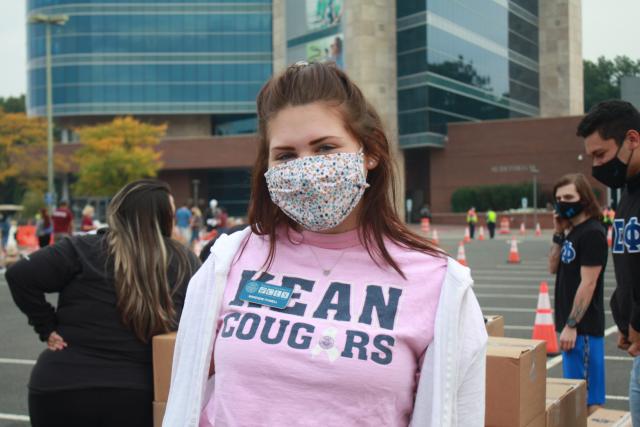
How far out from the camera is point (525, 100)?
74500 mm

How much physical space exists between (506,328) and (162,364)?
25.0 ft

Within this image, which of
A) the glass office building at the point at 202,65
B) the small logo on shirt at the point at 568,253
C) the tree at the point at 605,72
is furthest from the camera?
the tree at the point at 605,72

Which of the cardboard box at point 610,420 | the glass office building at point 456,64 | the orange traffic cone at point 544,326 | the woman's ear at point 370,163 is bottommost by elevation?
the orange traffic cone at point 544,326

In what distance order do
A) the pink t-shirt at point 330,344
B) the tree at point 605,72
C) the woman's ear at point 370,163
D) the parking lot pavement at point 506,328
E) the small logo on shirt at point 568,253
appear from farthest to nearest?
the tree at point 605,72 → the parking lot pavement at point 506,328 → the small logo on shirt at point 568,253 → the woman's ear at point 370,163 → the pink t-shirt at point 330,344

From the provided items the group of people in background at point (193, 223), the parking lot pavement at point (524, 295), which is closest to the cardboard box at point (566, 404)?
the parking lot pavement at point (524, 295)

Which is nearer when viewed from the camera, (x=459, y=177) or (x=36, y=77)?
(x=459, y=177)

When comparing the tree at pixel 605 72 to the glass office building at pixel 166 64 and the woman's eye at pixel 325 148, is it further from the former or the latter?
the woman's eye at pixel 325 148

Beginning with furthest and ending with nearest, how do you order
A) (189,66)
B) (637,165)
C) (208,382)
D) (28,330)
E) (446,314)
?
(189,66) < (28,330) < (637,165) < (208,382) < (446,314)

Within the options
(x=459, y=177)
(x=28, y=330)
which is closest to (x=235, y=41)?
(x=459, y=177)

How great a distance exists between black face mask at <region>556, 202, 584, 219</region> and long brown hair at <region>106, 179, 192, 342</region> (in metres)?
3.08

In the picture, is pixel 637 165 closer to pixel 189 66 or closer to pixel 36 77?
pixel 189 66

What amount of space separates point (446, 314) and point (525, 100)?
76.0m

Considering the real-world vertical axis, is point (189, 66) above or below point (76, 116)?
above

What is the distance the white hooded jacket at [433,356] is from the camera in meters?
2.00
